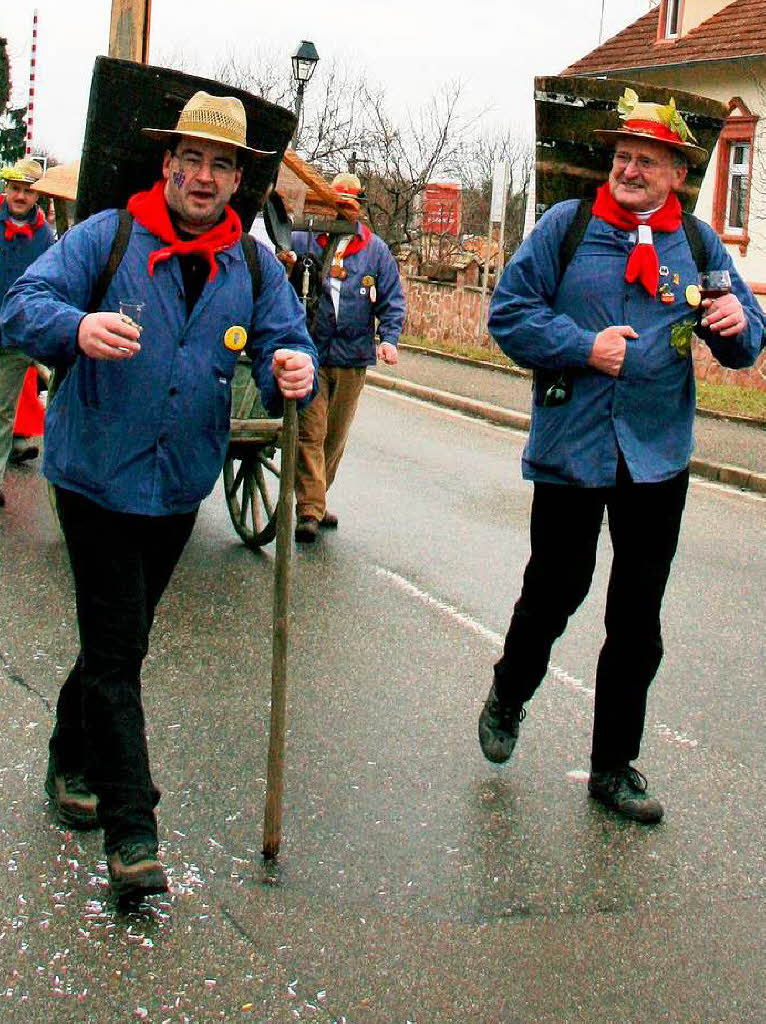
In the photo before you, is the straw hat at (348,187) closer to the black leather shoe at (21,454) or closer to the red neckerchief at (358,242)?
the red neckerchief at (358,242)

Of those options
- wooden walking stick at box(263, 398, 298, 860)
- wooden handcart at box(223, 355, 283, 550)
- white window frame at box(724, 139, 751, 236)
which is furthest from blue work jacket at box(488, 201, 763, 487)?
white window frame at box(724, 139, 751, 236)

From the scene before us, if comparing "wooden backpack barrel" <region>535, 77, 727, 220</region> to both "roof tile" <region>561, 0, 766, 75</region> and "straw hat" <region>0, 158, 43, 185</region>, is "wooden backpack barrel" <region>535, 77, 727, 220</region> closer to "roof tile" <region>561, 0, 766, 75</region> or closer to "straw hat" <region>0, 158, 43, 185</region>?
"straw hat" <region>0, 158, 43, 185</region>

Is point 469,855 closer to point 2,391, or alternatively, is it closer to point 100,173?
point 100,173

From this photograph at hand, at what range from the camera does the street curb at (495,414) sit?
1247 cm

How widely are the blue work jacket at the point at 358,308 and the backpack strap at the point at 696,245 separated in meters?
4.42

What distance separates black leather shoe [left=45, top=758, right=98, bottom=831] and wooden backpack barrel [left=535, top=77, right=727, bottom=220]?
240cm

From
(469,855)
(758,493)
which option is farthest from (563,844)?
(758,493)

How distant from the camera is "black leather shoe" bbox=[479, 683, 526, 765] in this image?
16.3 feet

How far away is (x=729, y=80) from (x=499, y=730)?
2752 cm

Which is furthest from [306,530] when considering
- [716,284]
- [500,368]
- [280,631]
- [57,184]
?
[500,368]

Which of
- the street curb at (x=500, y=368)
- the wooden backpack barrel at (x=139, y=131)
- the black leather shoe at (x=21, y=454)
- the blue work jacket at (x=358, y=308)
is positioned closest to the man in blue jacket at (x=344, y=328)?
the blue work jacket at (x=358, y=308)

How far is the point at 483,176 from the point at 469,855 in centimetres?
4636

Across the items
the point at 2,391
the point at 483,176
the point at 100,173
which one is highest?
the point at 483,176

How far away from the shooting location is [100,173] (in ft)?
14.8
